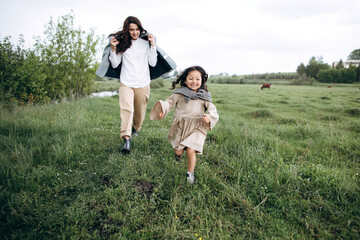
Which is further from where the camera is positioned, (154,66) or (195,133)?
(154,66)

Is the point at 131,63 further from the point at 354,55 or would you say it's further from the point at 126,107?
the point at 354,55

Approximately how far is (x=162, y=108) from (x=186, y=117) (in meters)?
0.43

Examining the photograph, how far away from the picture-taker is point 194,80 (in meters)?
3.14

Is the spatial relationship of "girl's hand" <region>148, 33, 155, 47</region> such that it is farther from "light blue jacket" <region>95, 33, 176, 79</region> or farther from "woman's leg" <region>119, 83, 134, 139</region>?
"woman's leg" <region>119, 83, 134, 139</region>

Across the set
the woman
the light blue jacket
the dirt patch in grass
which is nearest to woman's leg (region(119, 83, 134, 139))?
the woman

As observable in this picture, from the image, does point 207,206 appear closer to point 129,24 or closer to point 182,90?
point 182,90

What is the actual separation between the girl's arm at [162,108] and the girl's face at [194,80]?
29 centimetres

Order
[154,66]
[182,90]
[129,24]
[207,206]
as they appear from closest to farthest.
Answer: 1. [207,206]
2. [182,90]
3. [129,24]
4. [154,66]

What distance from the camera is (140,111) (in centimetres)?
470

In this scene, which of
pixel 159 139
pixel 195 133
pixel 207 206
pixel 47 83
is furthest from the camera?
pixel 47 83

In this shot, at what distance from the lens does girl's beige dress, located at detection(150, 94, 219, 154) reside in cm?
297

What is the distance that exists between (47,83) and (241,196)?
34.3 feet

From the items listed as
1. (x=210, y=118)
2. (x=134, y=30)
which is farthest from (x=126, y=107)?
(x=210, y=118)

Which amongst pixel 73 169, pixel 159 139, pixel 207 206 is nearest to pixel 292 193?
pixel 207 206
